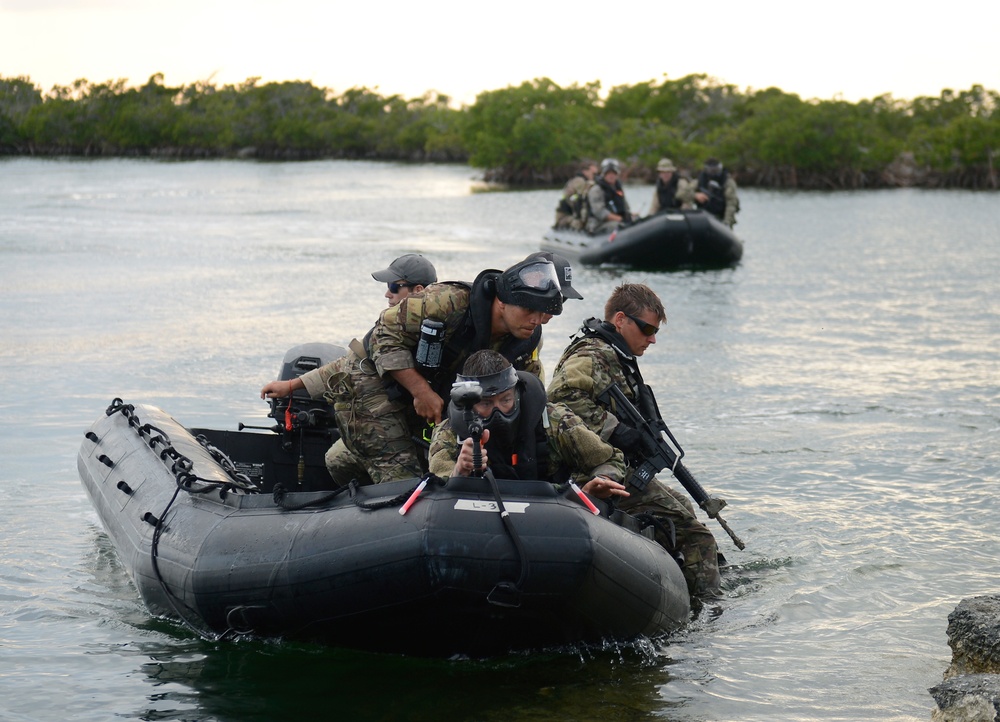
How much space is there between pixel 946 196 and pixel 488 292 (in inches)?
1824

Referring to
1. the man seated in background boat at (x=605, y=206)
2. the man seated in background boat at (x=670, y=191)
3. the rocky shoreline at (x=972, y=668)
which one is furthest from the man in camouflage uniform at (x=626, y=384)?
the man seated in background boat at (x=670, y=191)

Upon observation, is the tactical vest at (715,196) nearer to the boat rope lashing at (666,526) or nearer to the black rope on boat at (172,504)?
the boat rope lashing at (666,526)

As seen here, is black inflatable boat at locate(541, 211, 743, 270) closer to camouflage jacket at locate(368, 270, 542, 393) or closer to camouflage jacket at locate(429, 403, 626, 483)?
camouflage jacket at locate(368, 270, 542, 393)

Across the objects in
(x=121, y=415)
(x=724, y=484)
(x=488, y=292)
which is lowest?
(x=724, y=484)

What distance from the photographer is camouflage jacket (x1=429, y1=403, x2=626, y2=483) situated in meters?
5.75

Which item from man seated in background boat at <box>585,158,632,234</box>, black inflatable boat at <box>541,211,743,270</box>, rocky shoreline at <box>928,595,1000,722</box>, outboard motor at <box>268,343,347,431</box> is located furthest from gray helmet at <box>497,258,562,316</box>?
man seated in background boat at <box>585,158,632,234</box>

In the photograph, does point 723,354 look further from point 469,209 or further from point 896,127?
point 896,127

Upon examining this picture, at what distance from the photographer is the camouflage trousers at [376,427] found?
255 inches

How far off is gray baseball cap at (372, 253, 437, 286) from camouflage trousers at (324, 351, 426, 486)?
675mm

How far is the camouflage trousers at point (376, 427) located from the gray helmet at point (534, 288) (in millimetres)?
951

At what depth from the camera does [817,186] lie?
56312mm

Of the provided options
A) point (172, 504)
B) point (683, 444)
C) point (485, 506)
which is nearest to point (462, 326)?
point (485, 506)

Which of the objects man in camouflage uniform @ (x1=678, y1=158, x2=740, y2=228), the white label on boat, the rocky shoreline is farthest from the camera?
man in camouflage uniform @ (x1=678, y1=158, x2=740, y2=228)

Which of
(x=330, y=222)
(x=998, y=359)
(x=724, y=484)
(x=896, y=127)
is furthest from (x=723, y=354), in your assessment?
(x=896, y=127)
